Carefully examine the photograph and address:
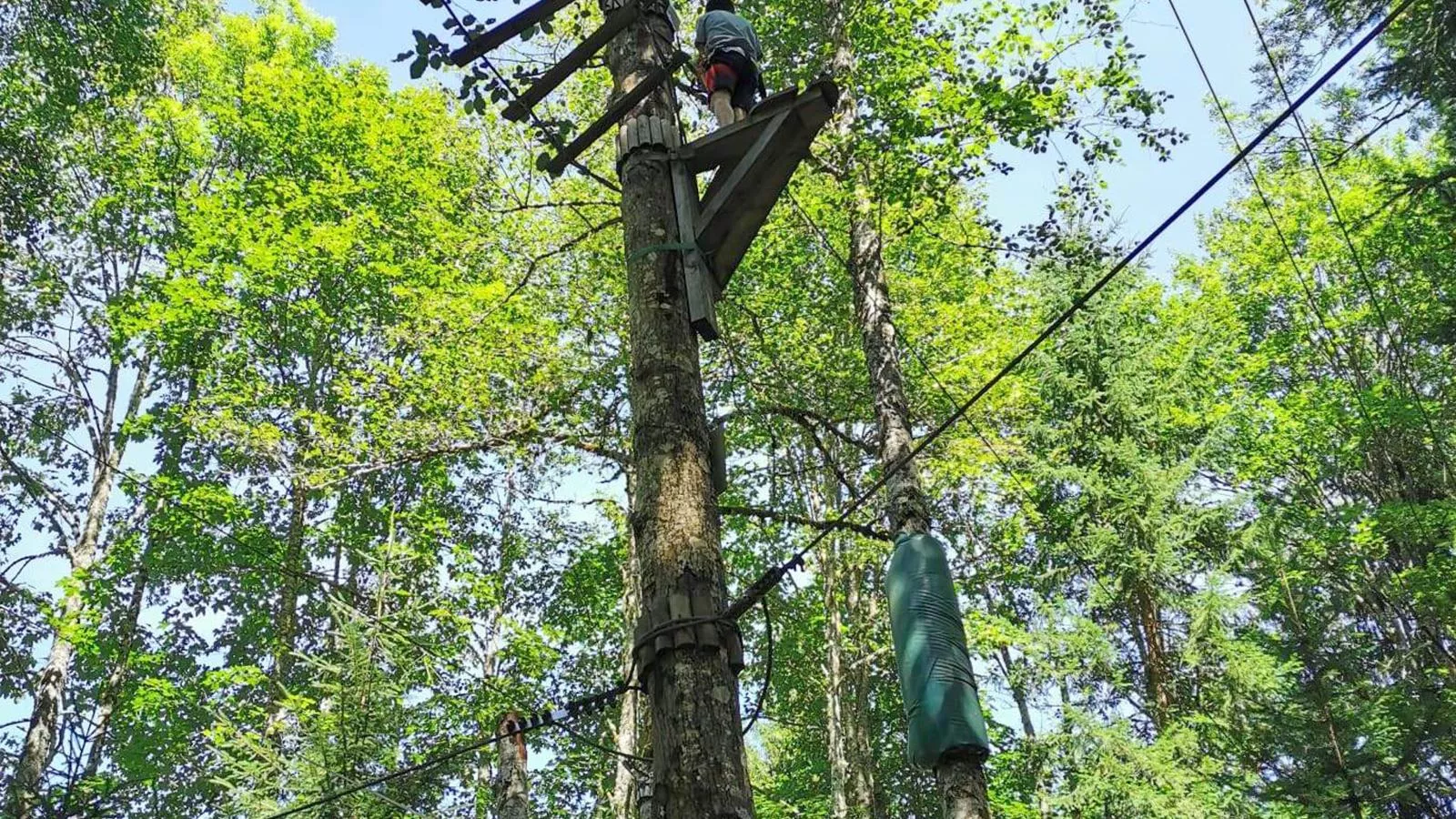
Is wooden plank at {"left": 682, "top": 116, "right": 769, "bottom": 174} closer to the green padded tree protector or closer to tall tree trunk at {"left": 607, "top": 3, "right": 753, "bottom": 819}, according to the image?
tall tree trunk at {"left": 607, "top": 3, "right": 753, "bottom": 819}

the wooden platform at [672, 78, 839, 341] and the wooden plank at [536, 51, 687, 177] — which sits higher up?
the wooden plank at [536, 51, 687, 177]

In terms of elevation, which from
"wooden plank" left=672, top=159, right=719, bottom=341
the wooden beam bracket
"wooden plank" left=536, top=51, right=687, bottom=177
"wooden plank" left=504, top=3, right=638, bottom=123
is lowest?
the wooden beam bracket

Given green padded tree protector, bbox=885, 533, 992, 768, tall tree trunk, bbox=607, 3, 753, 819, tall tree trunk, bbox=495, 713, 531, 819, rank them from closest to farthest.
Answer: tall tree trunk, bbox=607, 3, 753, 819
green padded tree protector, bbox=885, 533, 992, 768
tall tree trunk, bbox=495, 713, 531, 819

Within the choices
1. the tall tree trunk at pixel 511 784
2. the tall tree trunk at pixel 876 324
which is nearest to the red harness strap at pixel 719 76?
the tall tree trunk at pixel 876 324

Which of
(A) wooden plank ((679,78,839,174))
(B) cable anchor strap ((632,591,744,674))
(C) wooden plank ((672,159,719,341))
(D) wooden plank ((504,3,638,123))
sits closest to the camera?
(B) cable anchor strap ((632,591,744,674))

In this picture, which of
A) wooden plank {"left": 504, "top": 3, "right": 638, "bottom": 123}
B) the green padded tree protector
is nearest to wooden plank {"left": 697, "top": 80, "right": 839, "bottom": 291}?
wooden plank {"left": 504, "top": 3, "right": 638, "bottom": 123}

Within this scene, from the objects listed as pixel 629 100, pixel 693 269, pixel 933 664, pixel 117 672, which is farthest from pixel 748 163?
pixel 117 672

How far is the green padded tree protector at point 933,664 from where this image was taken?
4.23 metres

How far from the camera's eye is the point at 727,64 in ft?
15.4

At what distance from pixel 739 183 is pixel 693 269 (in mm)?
372

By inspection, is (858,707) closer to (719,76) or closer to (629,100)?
(719,76)

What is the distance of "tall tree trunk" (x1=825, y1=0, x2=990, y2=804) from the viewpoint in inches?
230

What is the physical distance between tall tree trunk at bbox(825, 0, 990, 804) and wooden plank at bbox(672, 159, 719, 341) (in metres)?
2.47

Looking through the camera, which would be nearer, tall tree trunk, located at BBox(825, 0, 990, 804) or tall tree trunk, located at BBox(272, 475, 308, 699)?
tall tree trunk, located at BBox(825, 0, 990, 804)
